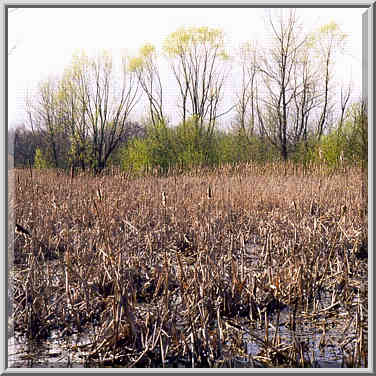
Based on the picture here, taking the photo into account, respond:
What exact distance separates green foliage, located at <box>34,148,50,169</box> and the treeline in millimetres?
10

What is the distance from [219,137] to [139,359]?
1661 millimetres

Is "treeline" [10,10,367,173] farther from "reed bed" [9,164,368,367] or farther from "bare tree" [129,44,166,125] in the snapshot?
"reed bed" [9,164,368,367]

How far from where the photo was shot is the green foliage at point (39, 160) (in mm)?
2904

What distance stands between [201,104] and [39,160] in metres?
1.07

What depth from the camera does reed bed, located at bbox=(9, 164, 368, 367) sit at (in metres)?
2.33

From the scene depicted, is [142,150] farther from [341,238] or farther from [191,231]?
[341,238]

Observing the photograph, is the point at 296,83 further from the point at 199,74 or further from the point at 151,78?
the point at 151,78

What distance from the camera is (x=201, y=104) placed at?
308 cm

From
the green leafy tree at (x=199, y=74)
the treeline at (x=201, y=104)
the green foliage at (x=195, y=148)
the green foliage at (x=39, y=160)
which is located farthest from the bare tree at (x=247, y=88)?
the green foliage at (x=39, y=160)

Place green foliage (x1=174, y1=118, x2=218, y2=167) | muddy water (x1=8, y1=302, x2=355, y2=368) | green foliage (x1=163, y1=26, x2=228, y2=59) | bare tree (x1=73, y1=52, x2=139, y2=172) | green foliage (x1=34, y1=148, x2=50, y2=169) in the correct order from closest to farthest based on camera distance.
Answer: muddy water (x1=8, y1=302, x2=355, y2=368)
green foliage (x1=163, y1=26, x2=228, y2=59)
green foliage (x1=34, y1=148, x2=50, y2=169)
bare tree (x1=73, y1=52, x2=139, y2=172)
green foliage (x1=174, y1=118, x2=218, y2=167)

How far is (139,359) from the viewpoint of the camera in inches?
89.0

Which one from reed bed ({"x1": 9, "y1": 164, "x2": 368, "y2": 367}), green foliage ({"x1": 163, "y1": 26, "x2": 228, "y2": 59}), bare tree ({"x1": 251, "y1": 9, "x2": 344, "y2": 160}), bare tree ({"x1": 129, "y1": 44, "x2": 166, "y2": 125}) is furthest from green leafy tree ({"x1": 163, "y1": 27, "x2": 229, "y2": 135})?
reed bed ({"x1": 9, "y1": 164, "x2": 368, "y2": 367})

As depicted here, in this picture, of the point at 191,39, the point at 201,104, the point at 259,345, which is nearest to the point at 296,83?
the point at 201,104

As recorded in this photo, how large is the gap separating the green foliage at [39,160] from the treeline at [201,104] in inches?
0.4
